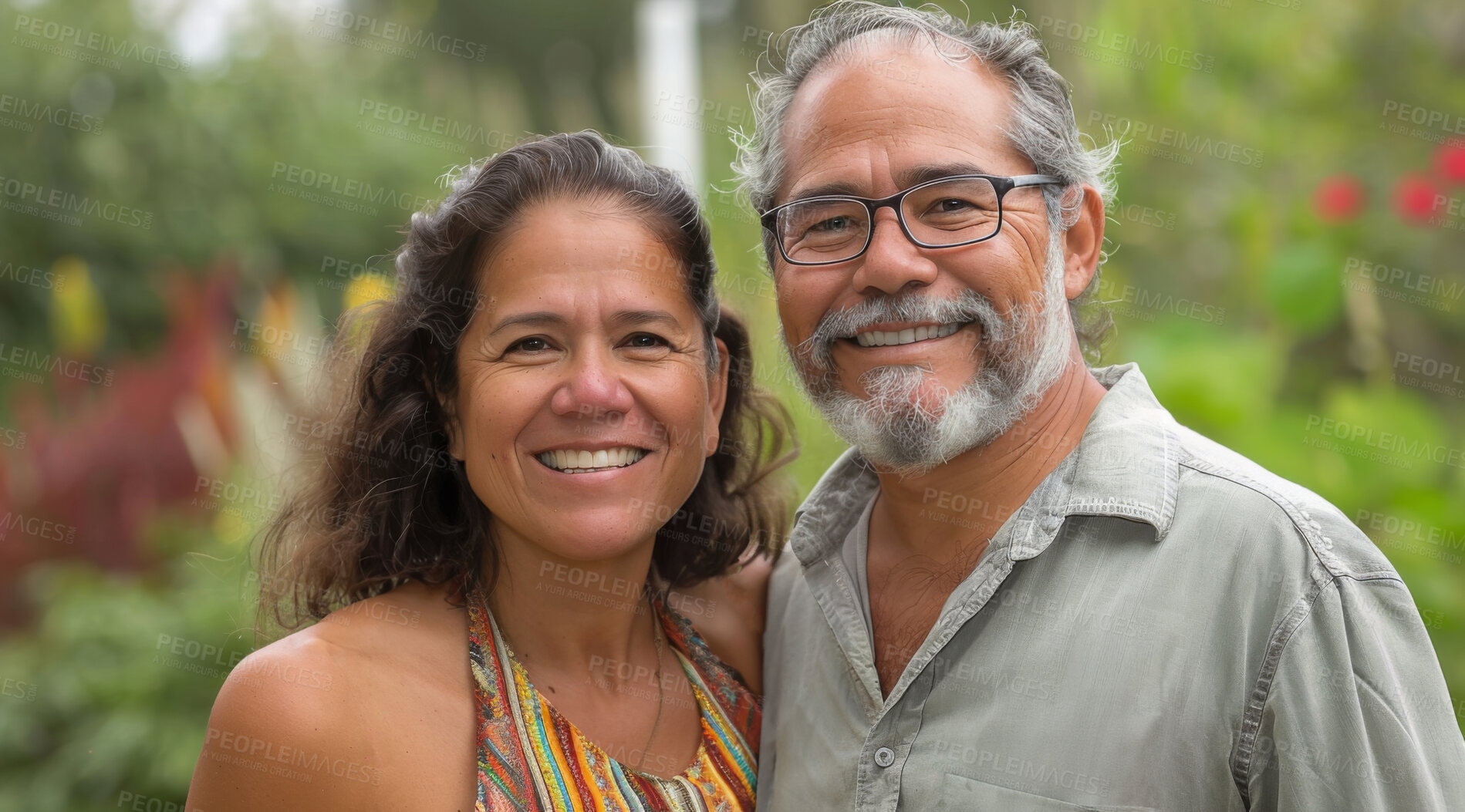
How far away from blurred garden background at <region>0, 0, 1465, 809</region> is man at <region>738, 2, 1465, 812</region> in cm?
102

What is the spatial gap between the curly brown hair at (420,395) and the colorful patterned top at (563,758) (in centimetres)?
20

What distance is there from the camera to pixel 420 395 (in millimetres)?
2398

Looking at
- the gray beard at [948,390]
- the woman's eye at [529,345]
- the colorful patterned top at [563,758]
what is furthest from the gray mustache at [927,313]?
the colorful patterned top at [563,758]

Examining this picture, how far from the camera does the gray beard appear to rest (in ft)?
7.09

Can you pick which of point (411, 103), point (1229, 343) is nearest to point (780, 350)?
point (1229, 343)

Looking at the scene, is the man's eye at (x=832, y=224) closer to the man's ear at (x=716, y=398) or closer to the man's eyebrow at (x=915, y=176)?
the man's eyebrow at (x=915, y=176)

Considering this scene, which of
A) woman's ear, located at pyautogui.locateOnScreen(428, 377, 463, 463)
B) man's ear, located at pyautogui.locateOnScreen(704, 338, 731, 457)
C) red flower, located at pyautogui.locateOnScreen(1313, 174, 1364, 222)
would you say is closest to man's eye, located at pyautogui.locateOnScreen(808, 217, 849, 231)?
man's ear, located at pyautogui.locateOnScreen(704, 338, 731, 457)

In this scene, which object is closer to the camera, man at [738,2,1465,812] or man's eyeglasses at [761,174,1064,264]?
man at [738,2,1465,812]

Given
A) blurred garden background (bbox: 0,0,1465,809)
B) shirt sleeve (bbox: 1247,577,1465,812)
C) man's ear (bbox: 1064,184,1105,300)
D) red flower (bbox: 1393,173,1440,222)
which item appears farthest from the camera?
red flower (bbox: 1393,173,1440,222)

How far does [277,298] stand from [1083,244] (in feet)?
11.7

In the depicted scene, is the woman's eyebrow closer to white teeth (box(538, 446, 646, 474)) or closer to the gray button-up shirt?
white teeth (box(538, 446, 646, 474))

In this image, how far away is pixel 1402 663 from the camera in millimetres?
1754

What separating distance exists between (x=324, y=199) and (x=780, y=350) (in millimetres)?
5066

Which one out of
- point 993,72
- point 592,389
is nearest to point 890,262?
point 993,72
